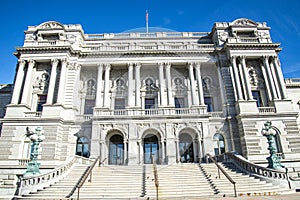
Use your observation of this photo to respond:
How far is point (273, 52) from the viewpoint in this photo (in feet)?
83.9

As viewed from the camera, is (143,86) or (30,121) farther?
(143,86)

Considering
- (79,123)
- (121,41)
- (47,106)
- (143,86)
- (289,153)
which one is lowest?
(289,153)

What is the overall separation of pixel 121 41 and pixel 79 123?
12973 millimetres

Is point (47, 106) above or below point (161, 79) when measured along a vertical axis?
below

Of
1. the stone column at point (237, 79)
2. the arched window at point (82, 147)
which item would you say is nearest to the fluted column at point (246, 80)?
the stone column at point (237, 79)

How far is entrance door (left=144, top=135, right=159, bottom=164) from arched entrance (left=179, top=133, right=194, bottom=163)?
2667mm


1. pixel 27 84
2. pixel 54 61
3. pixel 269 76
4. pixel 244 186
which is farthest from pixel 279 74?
pixel 27 84

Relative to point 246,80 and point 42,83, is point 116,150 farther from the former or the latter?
point 246,80

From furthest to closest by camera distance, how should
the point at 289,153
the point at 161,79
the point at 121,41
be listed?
the point at 121,41 < the point at 161,79 < the point at 289,153

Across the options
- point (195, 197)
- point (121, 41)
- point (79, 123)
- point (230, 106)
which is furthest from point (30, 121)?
point (230, 106)

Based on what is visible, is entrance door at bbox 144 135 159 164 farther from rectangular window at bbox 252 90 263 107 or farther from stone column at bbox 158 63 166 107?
rectangular window at bbox 252 90 263 107

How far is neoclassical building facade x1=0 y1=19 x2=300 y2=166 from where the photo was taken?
21.5m

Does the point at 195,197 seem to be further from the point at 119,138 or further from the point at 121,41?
the point at 121,41

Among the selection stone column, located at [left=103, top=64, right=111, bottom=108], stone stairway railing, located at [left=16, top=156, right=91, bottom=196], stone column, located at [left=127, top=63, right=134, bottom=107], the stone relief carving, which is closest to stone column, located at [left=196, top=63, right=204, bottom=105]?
stone column, located at [left=127, top=63, right=134, bottom=107]
